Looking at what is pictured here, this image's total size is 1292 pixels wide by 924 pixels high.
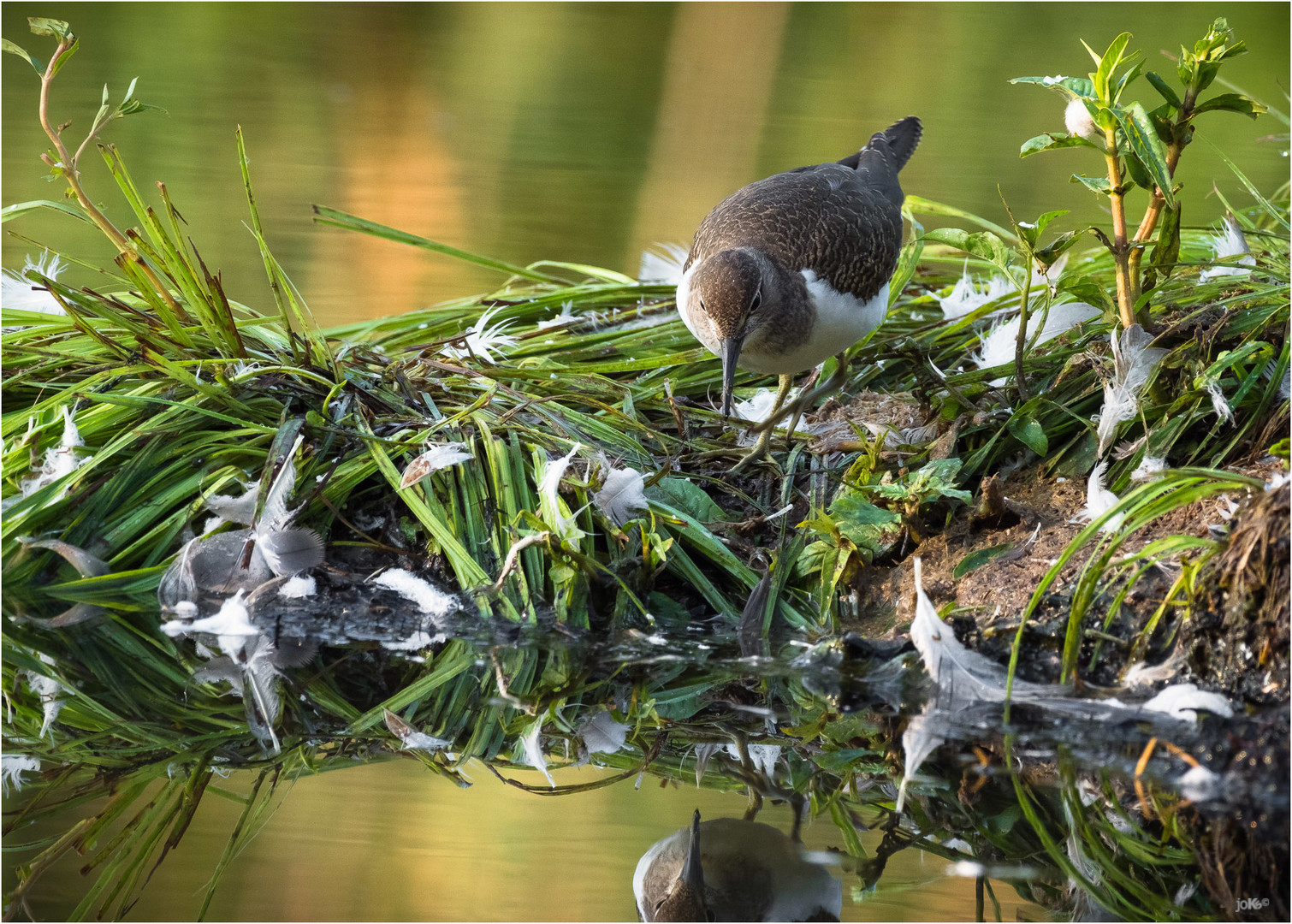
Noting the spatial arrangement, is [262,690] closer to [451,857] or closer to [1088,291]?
[451,857]

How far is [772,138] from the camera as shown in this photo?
7922 mm

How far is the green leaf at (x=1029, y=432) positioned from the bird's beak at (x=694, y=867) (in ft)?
4.75

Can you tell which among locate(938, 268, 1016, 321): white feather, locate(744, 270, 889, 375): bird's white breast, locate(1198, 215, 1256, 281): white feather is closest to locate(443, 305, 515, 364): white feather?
locate(744, 270, 889, 375): bird's white breast

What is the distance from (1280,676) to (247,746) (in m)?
1.96

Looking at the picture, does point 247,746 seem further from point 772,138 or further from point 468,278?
point 772,138

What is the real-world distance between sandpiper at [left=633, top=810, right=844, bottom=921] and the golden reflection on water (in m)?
0.03

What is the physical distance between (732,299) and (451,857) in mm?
1776

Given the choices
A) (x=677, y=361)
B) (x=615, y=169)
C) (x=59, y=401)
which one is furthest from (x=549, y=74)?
(x=59, y=401)

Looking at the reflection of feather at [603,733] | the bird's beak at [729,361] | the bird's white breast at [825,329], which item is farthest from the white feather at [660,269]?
the reflection of feather at [603,733]

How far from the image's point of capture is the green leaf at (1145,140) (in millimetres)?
2625

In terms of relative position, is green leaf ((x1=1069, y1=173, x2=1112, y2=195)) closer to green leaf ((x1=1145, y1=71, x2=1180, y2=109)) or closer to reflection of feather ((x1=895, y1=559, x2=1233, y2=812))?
green leaf ((x1=1145, y1=71, x2=1180, y2=109))

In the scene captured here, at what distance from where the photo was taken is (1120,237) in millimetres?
2824

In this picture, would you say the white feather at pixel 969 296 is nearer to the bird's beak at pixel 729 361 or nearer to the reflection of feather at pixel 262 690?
the bird's beak at pixel 729 361

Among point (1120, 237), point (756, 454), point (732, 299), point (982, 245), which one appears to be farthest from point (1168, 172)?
point (756, 454)
